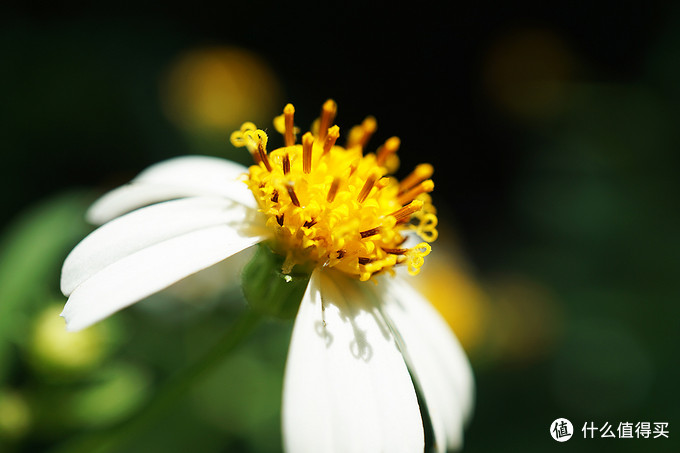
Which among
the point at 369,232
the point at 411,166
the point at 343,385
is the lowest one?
the point at 343,385

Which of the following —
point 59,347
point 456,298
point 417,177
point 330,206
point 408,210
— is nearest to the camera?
point 330,206

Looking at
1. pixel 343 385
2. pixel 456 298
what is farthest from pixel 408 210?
pixel 456 298

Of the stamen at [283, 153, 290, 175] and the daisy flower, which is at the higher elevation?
the stamen at [283, 153, 290, 175]

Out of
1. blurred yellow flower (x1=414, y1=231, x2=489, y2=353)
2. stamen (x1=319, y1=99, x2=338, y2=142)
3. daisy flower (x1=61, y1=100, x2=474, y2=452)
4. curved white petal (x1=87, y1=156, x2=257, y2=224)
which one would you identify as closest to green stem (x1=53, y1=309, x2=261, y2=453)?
daisy flower (x1=61, y1=100, x2=474, y2=452)

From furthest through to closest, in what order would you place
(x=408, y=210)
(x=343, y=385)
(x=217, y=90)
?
(x=217, y=90) → (x=408, y=210) → (x=343, y=385)

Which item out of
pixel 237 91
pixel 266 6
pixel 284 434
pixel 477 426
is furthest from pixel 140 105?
pixel 284 434

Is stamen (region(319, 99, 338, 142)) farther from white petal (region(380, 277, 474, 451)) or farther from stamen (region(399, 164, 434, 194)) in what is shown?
white petal (region(380, 277, 474, 451))

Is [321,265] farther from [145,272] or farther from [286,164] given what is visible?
[145,272]
